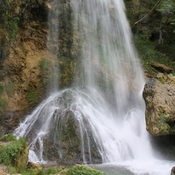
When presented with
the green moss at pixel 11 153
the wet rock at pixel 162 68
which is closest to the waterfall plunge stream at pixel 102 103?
the wet rock at pixel 162 68

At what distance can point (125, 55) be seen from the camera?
14.9 m

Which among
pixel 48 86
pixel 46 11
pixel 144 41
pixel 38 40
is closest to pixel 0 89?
pixel 48 86

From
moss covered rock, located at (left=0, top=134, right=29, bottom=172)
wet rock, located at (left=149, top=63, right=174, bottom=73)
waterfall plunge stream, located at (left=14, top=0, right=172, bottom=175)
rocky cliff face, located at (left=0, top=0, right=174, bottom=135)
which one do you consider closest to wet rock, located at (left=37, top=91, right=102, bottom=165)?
waterfall plunge stream, located at (left=14, top=0, right=172, bottom=175)

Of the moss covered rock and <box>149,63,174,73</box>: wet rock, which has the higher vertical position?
<box>149,63,174,73</box>: wet rock

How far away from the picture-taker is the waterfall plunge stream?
26.0 feet

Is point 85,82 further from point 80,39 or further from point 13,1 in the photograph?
point 13,1

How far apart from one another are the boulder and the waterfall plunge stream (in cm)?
107

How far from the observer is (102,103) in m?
11.0

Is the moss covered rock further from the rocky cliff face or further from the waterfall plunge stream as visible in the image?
the rocky cliff face

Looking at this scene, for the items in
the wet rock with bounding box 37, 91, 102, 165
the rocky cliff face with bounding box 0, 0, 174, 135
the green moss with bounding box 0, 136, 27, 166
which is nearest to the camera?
the green moss with bounding box 0, 136, 27, 166

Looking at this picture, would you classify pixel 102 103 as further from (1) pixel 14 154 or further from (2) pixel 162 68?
(1) pixel 14 154

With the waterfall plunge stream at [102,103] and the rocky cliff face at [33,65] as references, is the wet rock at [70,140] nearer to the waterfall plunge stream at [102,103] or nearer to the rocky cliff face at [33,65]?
the waterfall plunge stream at [102,103]

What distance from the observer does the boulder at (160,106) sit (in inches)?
318

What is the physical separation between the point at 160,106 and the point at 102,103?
3.30m
